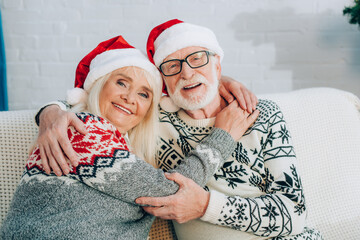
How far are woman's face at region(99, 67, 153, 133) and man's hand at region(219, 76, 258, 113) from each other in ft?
1.08

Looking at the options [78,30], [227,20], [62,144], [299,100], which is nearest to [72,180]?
[62,144]

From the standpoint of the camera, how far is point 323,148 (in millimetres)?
1465

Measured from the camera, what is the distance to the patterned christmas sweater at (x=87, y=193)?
0.90 meters

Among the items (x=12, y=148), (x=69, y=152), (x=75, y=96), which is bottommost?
(x=12, y=148)

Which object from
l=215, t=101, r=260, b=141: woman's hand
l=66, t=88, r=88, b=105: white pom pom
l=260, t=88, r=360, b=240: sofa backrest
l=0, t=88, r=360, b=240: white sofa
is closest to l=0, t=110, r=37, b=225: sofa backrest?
l=0, t=88, r=360, b=240: white sofa

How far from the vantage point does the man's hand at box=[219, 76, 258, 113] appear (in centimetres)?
127

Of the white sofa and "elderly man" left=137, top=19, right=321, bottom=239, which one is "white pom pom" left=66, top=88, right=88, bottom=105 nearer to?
the white sofa

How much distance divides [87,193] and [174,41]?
2.24 feet

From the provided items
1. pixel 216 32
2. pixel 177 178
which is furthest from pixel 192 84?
pixel 216 32

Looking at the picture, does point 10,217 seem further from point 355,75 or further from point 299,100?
point 355,75

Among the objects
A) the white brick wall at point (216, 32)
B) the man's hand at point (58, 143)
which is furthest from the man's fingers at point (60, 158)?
the white brick wall at point (216, 32)

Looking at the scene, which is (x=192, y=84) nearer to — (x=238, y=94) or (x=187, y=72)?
(x=187, y=72)

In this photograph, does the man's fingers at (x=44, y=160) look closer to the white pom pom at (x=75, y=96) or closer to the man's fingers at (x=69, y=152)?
the man's fingers at (x=69, y=152)

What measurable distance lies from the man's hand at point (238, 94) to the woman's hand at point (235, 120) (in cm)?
2
